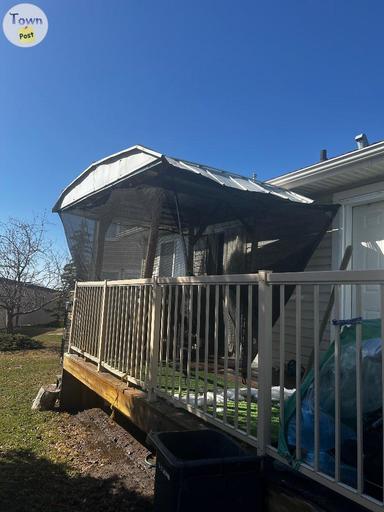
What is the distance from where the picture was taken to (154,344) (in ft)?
10.5

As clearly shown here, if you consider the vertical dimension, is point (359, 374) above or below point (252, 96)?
below

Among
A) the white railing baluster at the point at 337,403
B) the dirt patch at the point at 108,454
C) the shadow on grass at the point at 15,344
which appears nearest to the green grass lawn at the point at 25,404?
the dirt patch at the point at 108,454

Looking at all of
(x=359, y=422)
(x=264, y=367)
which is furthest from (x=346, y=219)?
(x=359, y=422)

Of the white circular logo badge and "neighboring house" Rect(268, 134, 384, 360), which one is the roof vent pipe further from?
the white circular logo badge

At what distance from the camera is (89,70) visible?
23.7ft

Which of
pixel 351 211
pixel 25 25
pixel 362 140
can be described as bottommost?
pixel 351 211

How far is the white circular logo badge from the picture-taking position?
4715 millimetres

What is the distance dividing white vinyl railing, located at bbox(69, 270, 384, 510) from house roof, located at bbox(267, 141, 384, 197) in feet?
4.98

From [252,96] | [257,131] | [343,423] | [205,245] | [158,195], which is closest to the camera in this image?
[343,423]

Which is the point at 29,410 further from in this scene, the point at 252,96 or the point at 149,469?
the point at 252,96

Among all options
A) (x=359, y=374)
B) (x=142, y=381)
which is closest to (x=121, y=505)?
(x=142, y=381)

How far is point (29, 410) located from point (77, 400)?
24.8 inches

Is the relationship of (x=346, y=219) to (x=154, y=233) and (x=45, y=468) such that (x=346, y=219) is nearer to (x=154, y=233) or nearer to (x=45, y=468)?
(x=154, y=233)

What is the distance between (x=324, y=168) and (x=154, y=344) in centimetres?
351
